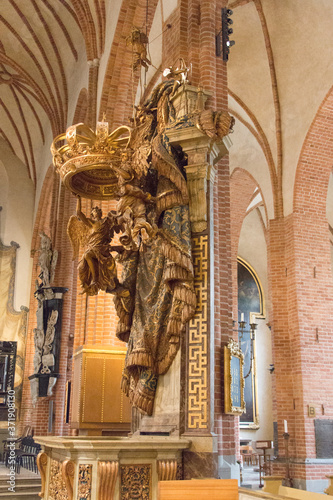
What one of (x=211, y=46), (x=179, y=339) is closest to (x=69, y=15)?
(x=211, y=46)

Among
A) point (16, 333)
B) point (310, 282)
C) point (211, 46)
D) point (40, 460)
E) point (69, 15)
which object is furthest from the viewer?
point (16, 333)

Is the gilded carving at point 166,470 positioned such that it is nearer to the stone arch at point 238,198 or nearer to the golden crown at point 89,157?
the golden crown at point 89,157

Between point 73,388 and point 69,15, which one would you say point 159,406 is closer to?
point 73,388

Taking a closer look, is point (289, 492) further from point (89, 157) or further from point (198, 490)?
point (89, 157)

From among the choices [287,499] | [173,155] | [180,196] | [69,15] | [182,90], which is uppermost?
[69,15]

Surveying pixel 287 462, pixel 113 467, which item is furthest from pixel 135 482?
pixel 287 462

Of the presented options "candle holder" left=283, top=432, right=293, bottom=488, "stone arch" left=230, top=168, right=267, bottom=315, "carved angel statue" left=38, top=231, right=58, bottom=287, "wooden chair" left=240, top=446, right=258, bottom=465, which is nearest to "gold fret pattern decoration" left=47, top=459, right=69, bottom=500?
"candle holder" left=283, top=432, right=293, bottom=488

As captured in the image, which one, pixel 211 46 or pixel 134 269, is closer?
pixel 134 269

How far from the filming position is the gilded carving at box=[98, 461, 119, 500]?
4094 millimetres

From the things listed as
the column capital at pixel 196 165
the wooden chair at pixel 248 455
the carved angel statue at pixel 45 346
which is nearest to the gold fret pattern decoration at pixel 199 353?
the column capital at pixel 196 165

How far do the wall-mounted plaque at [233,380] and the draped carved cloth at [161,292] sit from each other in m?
0.49

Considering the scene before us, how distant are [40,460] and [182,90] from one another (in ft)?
12.4

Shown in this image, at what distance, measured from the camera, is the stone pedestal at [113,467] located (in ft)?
13.4

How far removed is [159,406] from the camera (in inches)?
211
